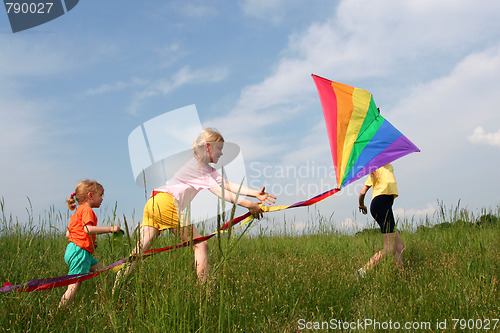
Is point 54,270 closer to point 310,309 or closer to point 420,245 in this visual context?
point 310,309

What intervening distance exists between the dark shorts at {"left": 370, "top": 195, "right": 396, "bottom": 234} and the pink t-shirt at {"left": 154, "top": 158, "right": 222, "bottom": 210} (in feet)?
6.96

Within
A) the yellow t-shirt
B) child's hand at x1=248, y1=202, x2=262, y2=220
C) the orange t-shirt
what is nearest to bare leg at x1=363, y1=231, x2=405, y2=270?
the yellow t-shirt

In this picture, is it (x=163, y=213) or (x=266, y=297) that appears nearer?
(x=266, y=297)

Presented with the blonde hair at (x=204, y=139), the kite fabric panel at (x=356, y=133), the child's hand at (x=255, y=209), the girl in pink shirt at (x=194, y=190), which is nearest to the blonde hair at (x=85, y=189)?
the girl in pink shirt at (x=194, y=190)

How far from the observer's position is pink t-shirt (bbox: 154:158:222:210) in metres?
3.93

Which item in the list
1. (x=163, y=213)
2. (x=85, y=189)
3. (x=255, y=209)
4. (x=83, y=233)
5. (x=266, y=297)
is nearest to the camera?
(x=266, y=297)

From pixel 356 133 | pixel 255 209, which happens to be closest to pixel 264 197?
pixel 255 209

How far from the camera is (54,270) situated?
461 centimetres

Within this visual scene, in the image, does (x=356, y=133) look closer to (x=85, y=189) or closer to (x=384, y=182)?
(x=384, y=182)

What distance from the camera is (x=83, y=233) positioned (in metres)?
4.02

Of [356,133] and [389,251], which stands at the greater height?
[356,133]

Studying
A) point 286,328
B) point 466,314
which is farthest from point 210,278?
point 466,314

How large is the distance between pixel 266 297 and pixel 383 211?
234cm

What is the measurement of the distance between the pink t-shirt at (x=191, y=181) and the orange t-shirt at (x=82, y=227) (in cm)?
85
